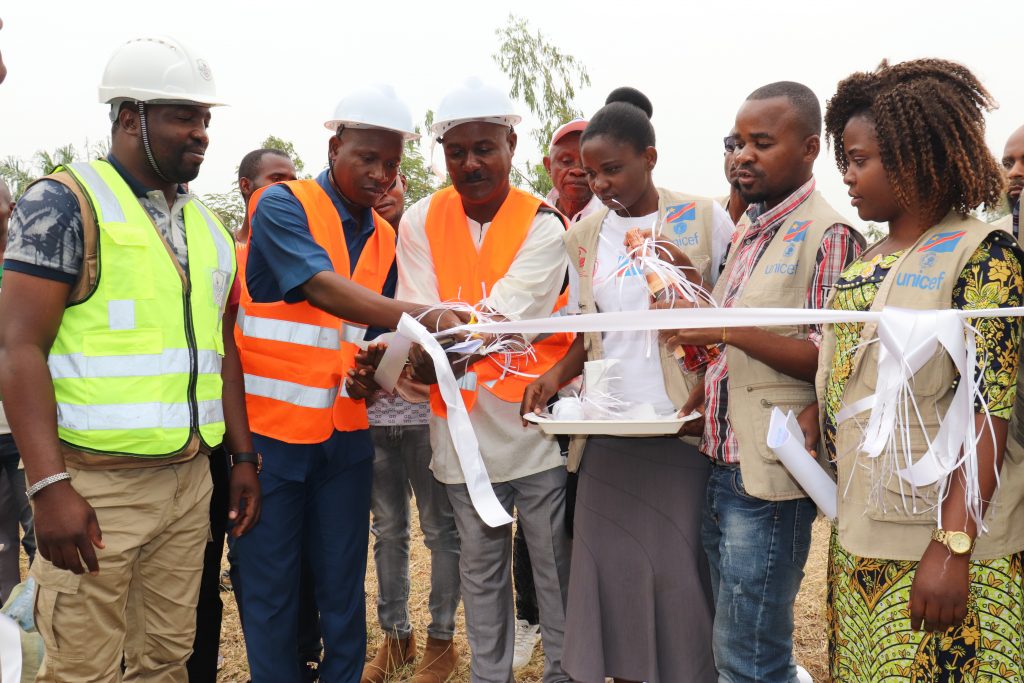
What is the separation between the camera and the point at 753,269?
2.73m

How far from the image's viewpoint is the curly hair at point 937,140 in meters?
2.23

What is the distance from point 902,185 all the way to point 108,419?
8.11 feet

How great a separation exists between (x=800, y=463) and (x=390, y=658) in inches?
107

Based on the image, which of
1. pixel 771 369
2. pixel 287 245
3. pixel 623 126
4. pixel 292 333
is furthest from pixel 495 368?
pixel 771 369

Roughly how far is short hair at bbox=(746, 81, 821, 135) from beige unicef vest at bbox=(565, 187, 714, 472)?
56 cm

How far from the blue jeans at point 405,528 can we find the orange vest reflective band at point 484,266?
871 millimetres

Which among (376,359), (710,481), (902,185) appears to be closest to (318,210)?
(376,359)

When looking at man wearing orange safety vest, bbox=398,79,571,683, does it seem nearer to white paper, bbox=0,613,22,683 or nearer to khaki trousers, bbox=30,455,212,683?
khaki trousers, bbox=30,455,212,683

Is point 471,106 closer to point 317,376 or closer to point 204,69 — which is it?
point 204,69

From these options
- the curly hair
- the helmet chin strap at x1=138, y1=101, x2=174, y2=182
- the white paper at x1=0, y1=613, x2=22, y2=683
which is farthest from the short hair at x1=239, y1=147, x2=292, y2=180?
the curly hair

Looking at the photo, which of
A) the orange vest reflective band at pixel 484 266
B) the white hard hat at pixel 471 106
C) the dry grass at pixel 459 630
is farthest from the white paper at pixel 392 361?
the dry grass at pixel 459 630

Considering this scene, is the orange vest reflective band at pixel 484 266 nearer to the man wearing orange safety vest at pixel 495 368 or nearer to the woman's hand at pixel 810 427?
the man wearing orange safety vest at pixel 495 368

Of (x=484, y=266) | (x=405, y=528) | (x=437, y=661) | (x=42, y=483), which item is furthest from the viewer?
(x=405, y=528)

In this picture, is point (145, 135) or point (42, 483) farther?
point (145, 135)
